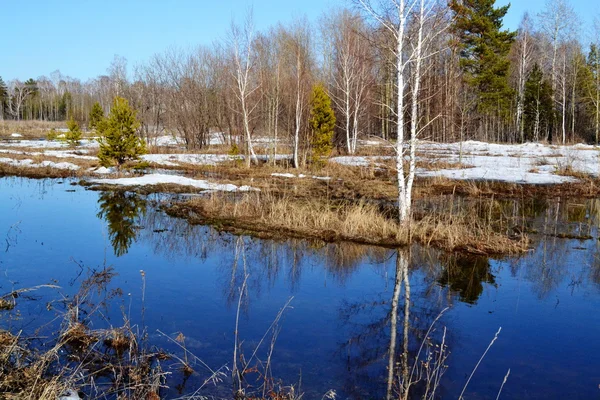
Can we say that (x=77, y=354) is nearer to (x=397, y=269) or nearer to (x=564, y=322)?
(x=397, y=269)

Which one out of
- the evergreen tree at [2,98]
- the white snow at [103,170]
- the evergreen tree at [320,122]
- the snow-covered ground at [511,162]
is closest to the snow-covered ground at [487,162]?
the snow-covered ground at [511,162]

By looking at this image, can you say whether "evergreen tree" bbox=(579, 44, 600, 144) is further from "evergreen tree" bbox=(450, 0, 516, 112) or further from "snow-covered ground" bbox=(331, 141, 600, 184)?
"snow-covered ground" bbox=(331, 141, 600, 184)

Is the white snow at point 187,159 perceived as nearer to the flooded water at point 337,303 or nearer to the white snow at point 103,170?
the white snow at point 103,170

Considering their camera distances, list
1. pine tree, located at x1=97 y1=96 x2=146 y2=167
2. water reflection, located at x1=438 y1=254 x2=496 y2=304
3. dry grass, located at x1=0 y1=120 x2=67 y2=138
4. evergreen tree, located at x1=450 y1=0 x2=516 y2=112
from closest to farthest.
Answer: water reflection, located at x1=438 y1=254 x2=496 y2=304, pine tree, located at x1=97 y1=96 x2=146 y2=167, evergreen tree, located at x1=450 y1=0 x2=516 y2=112, dry grass, located at x1=0 y1=120 x2=67 y2=138

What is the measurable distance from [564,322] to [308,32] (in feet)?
122

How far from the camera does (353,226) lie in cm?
1174

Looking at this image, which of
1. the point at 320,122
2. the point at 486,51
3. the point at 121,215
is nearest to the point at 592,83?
the point at 486,51

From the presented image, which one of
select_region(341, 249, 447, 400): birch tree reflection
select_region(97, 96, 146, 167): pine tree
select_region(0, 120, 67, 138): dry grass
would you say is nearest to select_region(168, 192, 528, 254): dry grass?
select_region(341, 249, 447, 400): birch tree reflection

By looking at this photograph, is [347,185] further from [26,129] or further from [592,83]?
[26,129]

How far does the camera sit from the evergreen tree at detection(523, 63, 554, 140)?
4116 centimetres

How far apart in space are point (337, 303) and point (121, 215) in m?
8.53

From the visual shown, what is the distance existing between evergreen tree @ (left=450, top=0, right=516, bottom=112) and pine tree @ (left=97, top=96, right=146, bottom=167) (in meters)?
26.1

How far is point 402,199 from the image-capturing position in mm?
11516

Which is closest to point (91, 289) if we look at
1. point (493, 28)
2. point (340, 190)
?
point (340, 190)
